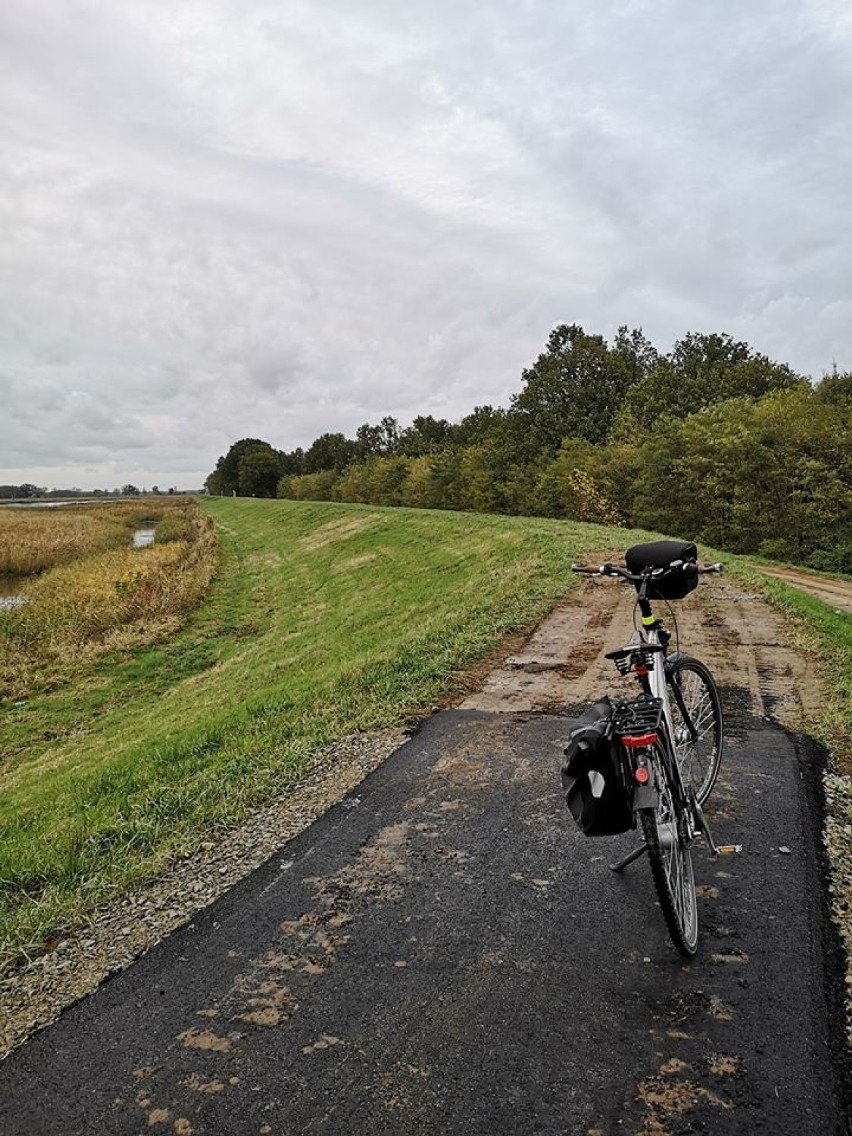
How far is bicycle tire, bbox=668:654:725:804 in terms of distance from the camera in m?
4.07

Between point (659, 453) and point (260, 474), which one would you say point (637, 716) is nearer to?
point (659, 453)

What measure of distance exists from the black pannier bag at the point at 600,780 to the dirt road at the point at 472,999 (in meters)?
0.71

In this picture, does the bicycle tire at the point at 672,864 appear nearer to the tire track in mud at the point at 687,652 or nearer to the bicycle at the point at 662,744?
the bicycle at the point at 662,744

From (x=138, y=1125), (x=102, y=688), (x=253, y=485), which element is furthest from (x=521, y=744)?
(x=253, y=485)

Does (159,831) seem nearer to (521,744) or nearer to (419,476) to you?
(521,744)

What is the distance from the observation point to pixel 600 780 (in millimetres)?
2951

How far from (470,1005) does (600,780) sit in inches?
43.0

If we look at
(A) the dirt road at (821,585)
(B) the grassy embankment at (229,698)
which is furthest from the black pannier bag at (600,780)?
(A) the dirt road at (821,585)

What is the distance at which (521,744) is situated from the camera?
225 inches

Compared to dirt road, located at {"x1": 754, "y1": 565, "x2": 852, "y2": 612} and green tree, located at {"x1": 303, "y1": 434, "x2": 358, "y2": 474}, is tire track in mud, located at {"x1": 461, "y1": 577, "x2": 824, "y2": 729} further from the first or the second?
green tree, located at {"x1": 303, "y1": 434, "x2": 358, "y2": 474}

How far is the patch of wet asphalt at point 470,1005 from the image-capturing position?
97.4 inches

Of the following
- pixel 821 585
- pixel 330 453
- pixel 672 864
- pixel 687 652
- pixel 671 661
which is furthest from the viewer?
pixel 330 453

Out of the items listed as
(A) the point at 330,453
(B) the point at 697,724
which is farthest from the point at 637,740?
(A) the point at 330,453

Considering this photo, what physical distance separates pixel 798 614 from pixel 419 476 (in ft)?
173
